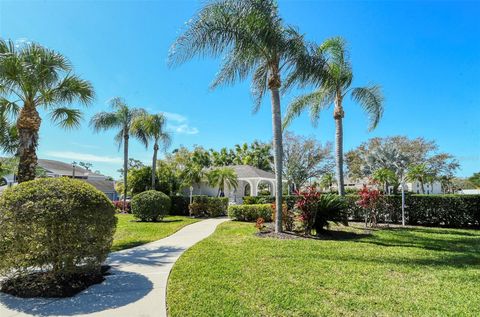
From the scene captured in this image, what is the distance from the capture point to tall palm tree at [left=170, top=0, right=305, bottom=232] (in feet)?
30.5

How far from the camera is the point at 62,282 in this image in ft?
15.9

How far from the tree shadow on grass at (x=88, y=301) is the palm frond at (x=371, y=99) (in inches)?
528

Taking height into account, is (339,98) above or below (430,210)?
above

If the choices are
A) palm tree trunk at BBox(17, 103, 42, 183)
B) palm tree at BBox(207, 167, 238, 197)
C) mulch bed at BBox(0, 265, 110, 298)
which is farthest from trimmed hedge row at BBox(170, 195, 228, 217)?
mulch bed at BBox(0, 265, 110, 298)

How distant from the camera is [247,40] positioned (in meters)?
9.59

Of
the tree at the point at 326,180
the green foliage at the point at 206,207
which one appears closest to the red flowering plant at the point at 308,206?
the green foliage at the point at 206,207

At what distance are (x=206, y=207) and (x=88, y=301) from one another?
15.7 metres

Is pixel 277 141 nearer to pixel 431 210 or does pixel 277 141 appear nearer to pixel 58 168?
pixel 431 210

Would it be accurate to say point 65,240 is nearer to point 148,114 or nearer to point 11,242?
point 11,242

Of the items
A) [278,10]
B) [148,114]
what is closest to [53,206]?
[278,10]

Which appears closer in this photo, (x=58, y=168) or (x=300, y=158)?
(x=300, y=158)

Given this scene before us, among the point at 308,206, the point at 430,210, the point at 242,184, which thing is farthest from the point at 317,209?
the point at 242,184

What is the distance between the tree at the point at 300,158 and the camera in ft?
118

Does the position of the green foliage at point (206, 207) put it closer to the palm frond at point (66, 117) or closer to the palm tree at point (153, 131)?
the palm tree at point (153, 131)
